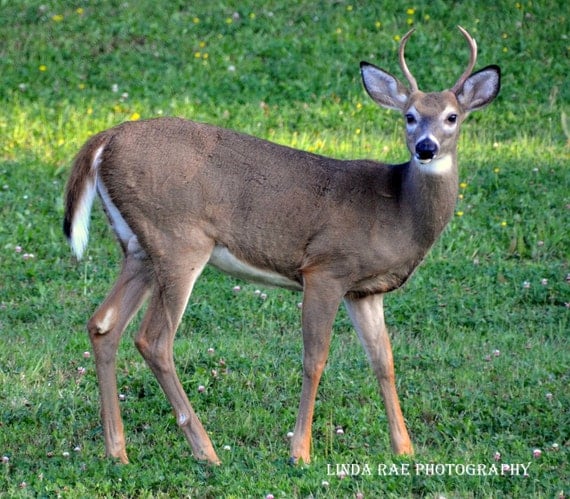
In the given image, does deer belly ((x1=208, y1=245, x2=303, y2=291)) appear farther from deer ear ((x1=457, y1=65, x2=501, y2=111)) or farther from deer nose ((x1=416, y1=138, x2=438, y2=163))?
deer ear ((x1=457, y1=65, x2=501, y2=111))

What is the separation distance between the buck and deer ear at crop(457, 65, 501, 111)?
0.5 inches

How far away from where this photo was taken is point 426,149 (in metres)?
6.07

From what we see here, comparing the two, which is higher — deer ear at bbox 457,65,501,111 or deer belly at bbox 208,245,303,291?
deer ear at bbox 457,65,501,111

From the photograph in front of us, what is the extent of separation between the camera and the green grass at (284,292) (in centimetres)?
607

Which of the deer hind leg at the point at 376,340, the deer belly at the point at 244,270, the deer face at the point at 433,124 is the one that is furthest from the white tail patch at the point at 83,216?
the deer face at the point at 433,124

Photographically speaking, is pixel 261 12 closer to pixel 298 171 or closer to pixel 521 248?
pixel 521 248

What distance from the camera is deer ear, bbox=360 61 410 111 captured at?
6.70 meters

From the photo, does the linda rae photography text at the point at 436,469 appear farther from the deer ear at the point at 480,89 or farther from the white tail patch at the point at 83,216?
the deer ear at the point at 480,89

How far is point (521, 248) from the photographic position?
30.9ft

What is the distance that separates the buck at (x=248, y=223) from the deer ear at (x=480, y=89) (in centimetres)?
1

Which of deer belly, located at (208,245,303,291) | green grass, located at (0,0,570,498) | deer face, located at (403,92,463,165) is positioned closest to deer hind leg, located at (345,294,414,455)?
green grass, located at (0,0,570,498)

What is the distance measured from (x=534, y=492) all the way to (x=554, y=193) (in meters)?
5.22

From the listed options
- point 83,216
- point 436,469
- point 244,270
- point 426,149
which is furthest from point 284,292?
point 436,469

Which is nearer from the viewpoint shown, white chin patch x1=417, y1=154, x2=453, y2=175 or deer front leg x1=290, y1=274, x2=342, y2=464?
deer front leg x1=290, y1=274, x2=342, y2=464
